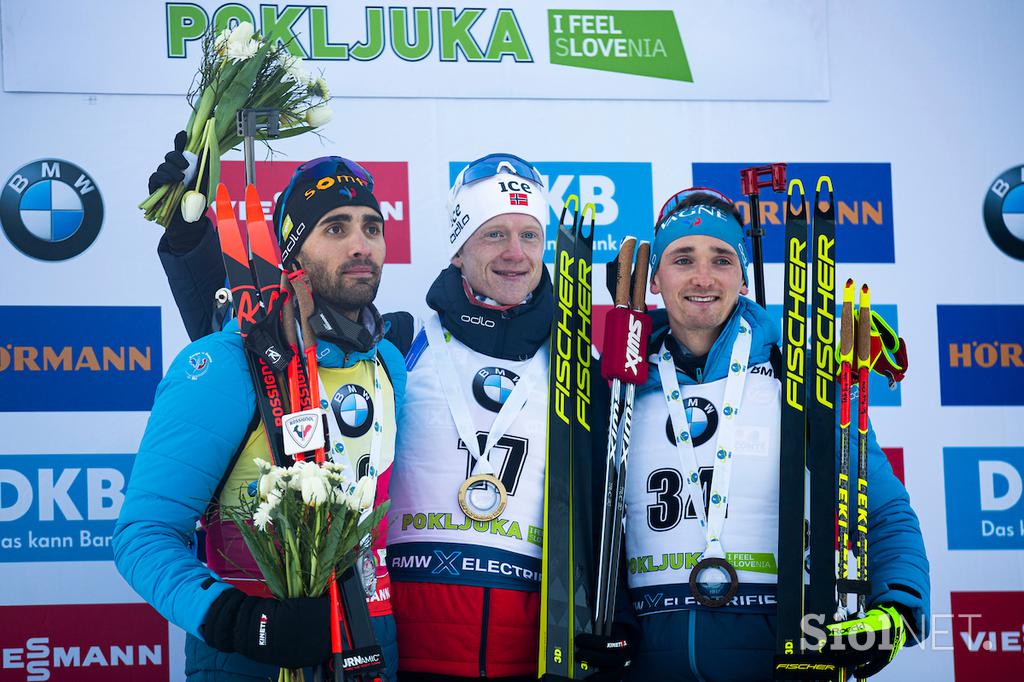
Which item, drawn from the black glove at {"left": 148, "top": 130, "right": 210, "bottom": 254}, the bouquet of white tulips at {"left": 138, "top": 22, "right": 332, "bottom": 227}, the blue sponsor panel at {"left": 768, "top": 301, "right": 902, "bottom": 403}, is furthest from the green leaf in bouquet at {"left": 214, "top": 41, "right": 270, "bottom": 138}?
the blue sponsor panel at {"left": 768, "top": 301, "right": 902, "bottom": 403}

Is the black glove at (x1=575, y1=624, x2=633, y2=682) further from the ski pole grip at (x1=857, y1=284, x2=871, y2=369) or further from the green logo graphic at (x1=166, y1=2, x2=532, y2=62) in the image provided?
the green logo graphic at (x1=166, y1=2, x2=532, y2=62)

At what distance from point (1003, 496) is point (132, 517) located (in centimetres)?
312

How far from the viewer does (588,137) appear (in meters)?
4.04

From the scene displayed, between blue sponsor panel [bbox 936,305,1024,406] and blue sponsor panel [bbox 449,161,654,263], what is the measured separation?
3.98 feet

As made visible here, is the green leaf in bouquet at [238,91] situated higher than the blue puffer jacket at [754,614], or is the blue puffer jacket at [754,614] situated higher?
the green leaf in bouquet at [238,91]

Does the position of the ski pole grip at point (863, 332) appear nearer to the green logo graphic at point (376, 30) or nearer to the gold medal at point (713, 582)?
the gold medal at point (713, 582)

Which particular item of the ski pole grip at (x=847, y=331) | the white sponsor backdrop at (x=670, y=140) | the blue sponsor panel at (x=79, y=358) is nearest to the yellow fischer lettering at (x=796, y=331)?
the ski pole grip at (x=847, y=331)

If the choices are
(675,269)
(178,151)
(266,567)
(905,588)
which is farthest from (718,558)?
(178,151)

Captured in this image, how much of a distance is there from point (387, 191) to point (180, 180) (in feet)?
2.91

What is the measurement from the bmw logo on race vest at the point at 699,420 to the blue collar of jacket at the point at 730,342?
7 cm

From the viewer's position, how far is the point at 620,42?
4.06 meters

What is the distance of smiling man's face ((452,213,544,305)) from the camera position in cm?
318

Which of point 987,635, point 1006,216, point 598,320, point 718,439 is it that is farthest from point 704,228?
point 987,635

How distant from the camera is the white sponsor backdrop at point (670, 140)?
146 inches
